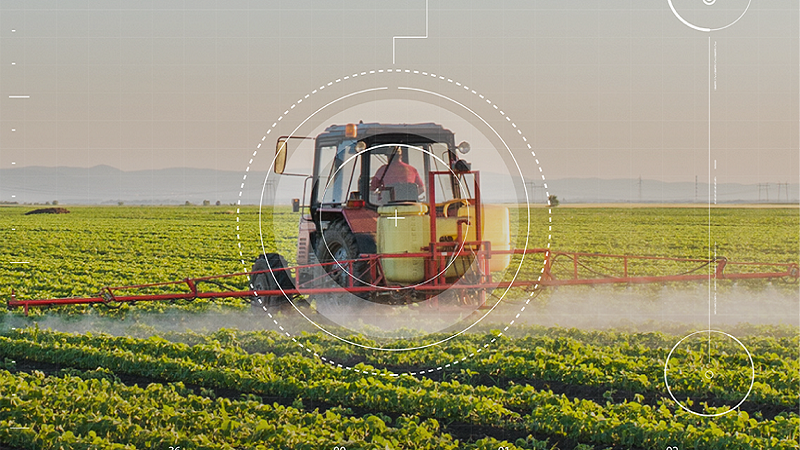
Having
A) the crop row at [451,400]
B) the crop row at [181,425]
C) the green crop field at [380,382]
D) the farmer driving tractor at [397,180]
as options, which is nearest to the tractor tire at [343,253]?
the farmer driving tractor at [397,180]

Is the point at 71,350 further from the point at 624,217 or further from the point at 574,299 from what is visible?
the point at 624,217

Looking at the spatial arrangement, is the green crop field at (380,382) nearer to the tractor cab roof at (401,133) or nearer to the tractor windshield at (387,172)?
the tractor windshield at (387,172)

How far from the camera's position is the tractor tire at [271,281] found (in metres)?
12.0

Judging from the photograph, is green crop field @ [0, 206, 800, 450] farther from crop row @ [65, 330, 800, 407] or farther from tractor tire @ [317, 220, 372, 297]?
tractor tire @ [317, 220, 372, 297]

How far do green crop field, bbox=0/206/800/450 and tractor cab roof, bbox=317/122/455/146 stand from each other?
1407 mm

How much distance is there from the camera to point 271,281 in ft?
39.5

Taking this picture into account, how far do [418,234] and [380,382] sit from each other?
1.80m

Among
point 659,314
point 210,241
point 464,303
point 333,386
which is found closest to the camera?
point 333,386

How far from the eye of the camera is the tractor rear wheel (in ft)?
33.1

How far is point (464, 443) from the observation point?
730 centimetres

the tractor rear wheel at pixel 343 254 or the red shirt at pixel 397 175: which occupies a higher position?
the red shirt at pixel 397 175

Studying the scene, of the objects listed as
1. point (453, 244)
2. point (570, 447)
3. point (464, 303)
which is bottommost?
point (570, 447)

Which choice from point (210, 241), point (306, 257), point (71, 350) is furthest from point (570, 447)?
point (210, 241)

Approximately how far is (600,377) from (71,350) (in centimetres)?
663
